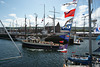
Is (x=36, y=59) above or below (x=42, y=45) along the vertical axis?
below

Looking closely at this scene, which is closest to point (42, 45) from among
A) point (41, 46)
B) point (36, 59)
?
point (41, 46)

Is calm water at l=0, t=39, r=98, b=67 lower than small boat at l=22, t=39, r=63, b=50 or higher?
lower

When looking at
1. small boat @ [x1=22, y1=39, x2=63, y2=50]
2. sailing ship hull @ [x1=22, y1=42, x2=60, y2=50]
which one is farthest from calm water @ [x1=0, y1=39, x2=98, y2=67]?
small boat @ [x1=22, y1=39, x2=63, y2=50]

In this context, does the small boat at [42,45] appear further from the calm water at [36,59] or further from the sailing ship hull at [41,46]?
the calm water at [36,59]

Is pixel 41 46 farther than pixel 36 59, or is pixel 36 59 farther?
pixel 41 46

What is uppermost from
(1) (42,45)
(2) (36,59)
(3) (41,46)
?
(1) (42,45)

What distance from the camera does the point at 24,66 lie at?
1916 cm

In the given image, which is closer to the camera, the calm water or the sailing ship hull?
the calm water

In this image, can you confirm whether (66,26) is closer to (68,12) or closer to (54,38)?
(68,12)

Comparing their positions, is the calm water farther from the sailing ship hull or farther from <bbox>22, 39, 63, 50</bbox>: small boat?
<bbox>22, 39, 63, 50</bbox>: small boat

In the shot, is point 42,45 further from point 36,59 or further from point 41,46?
point 36,59

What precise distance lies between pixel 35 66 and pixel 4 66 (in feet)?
22.7

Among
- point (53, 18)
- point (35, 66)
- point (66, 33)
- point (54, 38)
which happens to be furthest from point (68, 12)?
point (53, 18)

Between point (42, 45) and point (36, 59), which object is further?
point (42, 45)
